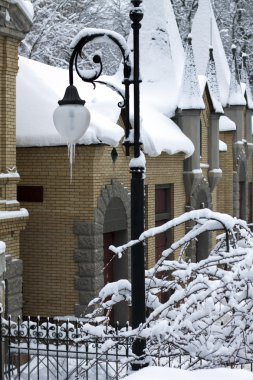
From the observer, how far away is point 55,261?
14.1m

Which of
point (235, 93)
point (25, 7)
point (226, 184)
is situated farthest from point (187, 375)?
point (235, 93)

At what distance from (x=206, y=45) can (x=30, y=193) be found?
17.6m

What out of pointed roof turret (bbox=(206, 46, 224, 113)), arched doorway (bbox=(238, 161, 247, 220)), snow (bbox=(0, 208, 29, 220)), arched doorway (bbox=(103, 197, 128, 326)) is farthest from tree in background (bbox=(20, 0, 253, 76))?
snow (bbox=(0, 208, 29, 220))

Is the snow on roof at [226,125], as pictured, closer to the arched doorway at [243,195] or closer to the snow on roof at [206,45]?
the snow on roof at [206,45]

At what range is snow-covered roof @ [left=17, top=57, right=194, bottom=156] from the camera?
13617mm

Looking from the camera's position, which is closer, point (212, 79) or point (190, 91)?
point (190, 91)

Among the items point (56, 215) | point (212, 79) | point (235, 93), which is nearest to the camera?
point (56, 215)

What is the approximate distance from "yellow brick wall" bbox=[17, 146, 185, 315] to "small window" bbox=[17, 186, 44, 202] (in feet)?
0.31

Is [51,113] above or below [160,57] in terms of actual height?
below

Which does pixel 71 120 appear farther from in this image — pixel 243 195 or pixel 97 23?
pixel 97 23

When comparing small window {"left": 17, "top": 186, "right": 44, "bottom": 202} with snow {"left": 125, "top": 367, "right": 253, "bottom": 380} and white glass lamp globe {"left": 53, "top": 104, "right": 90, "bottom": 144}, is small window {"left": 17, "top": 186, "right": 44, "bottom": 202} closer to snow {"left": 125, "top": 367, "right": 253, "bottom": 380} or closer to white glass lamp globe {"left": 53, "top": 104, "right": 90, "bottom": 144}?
white glass lamp globe {"left": 53, "top": 104, "right": 90, "bottom": 144}

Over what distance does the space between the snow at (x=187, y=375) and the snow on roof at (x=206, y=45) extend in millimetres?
24190

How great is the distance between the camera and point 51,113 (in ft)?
46.2

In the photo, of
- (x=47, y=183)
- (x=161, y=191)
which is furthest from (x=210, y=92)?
(x=47, y=183)
